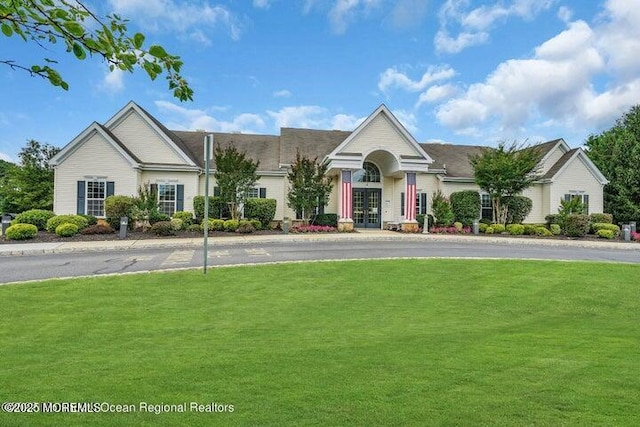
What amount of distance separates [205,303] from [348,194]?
21.0m

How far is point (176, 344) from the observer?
5.77m

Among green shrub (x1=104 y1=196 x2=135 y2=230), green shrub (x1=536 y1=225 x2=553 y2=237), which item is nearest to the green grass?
green shrub (x1=104 y1=196 x2=135 y2=230)

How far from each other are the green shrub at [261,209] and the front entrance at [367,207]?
7.26 m

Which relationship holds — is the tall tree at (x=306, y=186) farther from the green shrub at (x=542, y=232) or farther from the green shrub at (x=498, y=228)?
the green shrub at (x=542, y=232)

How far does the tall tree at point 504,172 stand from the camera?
2895cm

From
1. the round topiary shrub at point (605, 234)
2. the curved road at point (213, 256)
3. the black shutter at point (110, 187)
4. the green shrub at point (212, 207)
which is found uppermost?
the black shutter at point (110, 187)

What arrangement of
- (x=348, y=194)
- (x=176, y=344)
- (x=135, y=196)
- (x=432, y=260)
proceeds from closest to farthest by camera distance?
(x=176, y=344) < (x=432, y=260) < (x=135, y=196) < (x=348, y=194)

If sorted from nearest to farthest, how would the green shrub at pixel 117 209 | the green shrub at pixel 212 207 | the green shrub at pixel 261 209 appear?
the green shrub at pixel 117 209, the green shrub at pixel 261 209, the green shrub at pixel 212 207

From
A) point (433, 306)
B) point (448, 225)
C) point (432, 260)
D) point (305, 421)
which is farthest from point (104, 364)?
point (448, 225)

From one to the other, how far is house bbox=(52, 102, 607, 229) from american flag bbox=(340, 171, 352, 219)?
0.07m

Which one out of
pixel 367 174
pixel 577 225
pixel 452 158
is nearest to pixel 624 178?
pixel 577 225

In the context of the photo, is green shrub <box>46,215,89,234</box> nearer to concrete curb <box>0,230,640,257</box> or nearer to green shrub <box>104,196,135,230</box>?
green shrub <box>104,196,135,230</box>

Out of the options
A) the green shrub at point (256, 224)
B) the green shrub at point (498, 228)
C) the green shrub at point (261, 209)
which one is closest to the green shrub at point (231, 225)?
the green shrub at point (256, 224)

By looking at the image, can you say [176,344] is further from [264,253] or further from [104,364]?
[264,253]
